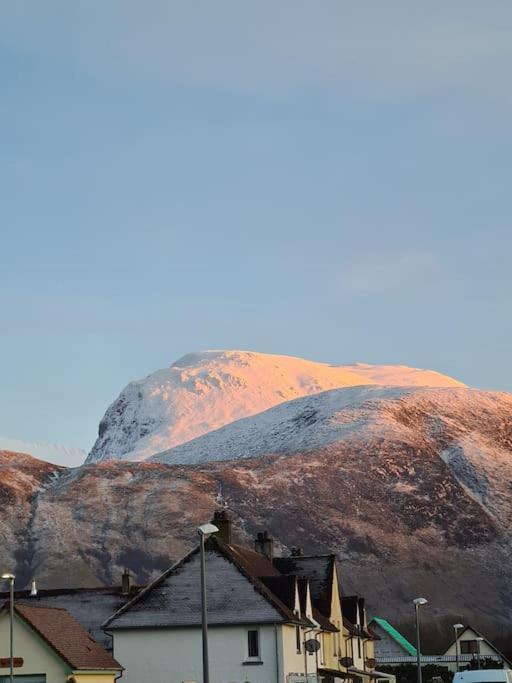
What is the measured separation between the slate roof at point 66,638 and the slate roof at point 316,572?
19.7 m

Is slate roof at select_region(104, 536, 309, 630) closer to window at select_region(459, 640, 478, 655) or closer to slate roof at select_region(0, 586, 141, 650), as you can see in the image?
slate roof at select_region(0, 586, 141, 650)

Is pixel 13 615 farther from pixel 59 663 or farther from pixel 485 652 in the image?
pixel 485 652

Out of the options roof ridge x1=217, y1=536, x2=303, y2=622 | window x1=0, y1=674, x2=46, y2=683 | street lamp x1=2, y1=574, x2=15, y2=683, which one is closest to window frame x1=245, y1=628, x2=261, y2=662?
roof ridge x1=217, y1=536, x2=303, y2=622

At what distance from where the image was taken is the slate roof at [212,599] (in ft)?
236

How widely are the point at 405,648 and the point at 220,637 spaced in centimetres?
5787

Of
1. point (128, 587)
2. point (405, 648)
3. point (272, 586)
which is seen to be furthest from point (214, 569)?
point (405, 648)

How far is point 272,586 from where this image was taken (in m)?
74.2

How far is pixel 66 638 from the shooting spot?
63.4 meters

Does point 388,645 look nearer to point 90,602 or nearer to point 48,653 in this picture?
point 90,602

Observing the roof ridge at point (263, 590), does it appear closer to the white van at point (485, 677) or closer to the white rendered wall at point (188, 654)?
the white rendered wall at point (188, 654)

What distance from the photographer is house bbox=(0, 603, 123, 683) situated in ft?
202

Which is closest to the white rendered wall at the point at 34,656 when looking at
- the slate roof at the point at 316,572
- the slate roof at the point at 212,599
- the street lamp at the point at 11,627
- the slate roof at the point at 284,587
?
the street lamp at the point at 11,627

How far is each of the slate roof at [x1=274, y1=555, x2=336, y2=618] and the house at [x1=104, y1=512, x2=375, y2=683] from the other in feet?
17.0

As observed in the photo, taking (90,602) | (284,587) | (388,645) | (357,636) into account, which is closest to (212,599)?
(284,587)
